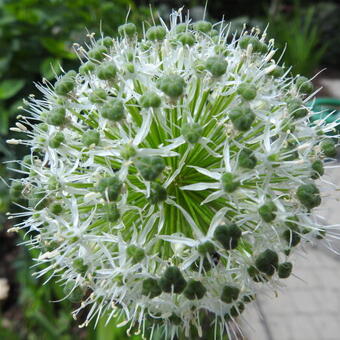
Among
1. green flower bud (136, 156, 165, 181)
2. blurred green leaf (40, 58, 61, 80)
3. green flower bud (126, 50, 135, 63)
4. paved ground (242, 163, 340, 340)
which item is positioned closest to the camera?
green flower bud (136, 156, 165, 181)

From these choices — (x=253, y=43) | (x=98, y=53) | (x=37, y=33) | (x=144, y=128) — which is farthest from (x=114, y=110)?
(x=37, y=33)

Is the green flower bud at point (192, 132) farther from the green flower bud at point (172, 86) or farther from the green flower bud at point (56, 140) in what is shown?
the green flower bud at point (56, 140)

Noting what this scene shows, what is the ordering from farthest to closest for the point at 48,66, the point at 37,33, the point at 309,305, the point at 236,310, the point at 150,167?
the point at 309,305 < the point at 37,33 < the point at 48,66 < the point at 236,310 < the point at 150,167

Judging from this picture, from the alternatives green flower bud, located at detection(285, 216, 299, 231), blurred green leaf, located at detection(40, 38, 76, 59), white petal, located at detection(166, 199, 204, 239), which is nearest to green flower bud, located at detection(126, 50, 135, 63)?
white petal, located at detection(166, 199, 204, 239)

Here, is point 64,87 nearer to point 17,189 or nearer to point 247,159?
point 17,189

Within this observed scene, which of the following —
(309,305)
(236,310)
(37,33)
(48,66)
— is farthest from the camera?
(309,305)

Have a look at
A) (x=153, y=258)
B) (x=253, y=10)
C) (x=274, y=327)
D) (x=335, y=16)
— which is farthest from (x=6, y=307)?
(x=335, y=16)

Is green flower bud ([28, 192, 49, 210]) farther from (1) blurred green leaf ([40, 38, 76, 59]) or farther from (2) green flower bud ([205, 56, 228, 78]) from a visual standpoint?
(1) blurred green leaf ([40, 38, 76, 59])
